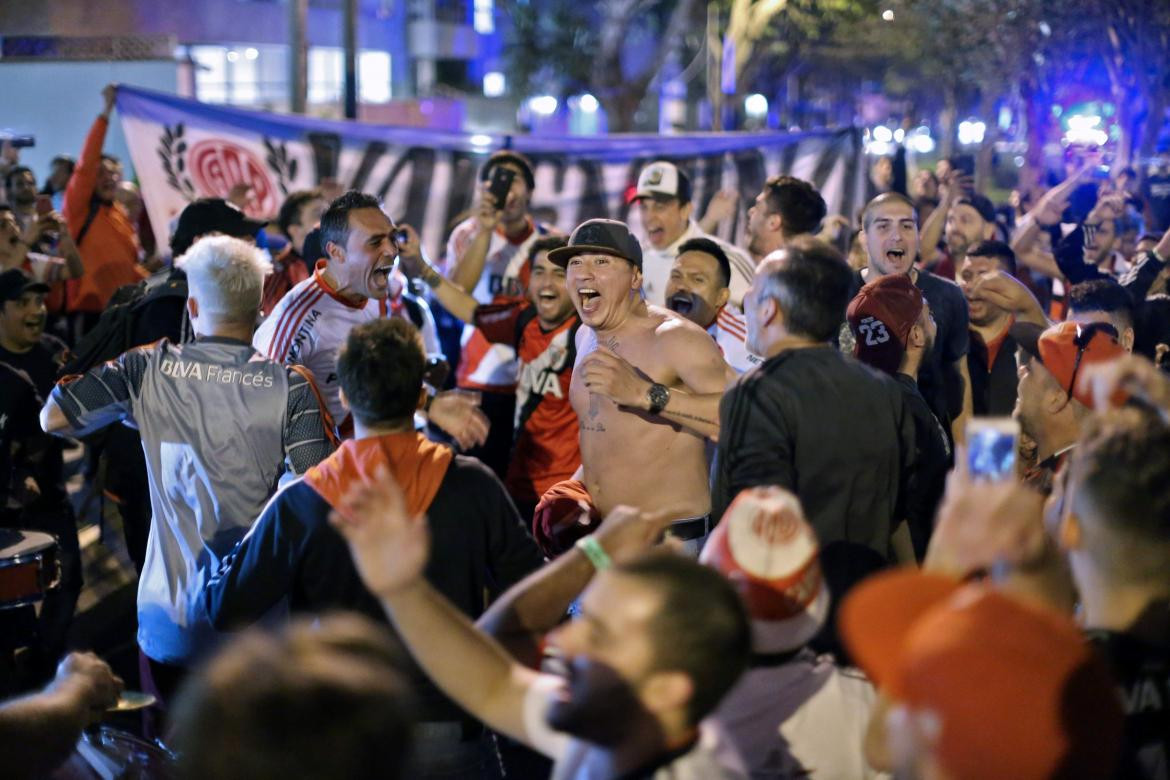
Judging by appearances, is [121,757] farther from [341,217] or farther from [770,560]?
[341,217]

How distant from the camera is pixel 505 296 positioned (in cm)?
868

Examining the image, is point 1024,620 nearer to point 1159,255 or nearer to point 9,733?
point 9,733

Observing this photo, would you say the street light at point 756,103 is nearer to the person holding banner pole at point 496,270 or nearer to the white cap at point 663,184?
the person holding banner pole at point 496,270

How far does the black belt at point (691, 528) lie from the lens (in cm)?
520

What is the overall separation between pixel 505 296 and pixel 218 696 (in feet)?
22.2

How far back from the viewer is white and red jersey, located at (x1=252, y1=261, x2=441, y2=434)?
5805 millimetres

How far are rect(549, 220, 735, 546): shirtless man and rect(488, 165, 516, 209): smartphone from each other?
3063mm

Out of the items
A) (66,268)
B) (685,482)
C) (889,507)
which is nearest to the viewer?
(889,507)


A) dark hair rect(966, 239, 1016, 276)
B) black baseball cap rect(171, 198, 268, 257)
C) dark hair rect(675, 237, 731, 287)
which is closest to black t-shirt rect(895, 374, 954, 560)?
dark hair rect(675, 237, 731, 287)

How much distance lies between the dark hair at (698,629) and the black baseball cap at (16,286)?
17.5ft

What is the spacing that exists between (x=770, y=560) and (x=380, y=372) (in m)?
1.42

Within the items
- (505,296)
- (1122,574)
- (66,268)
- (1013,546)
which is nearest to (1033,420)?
(1122,574)

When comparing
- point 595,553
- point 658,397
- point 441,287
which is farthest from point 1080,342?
point 441,287

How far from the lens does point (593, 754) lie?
2.53 m
